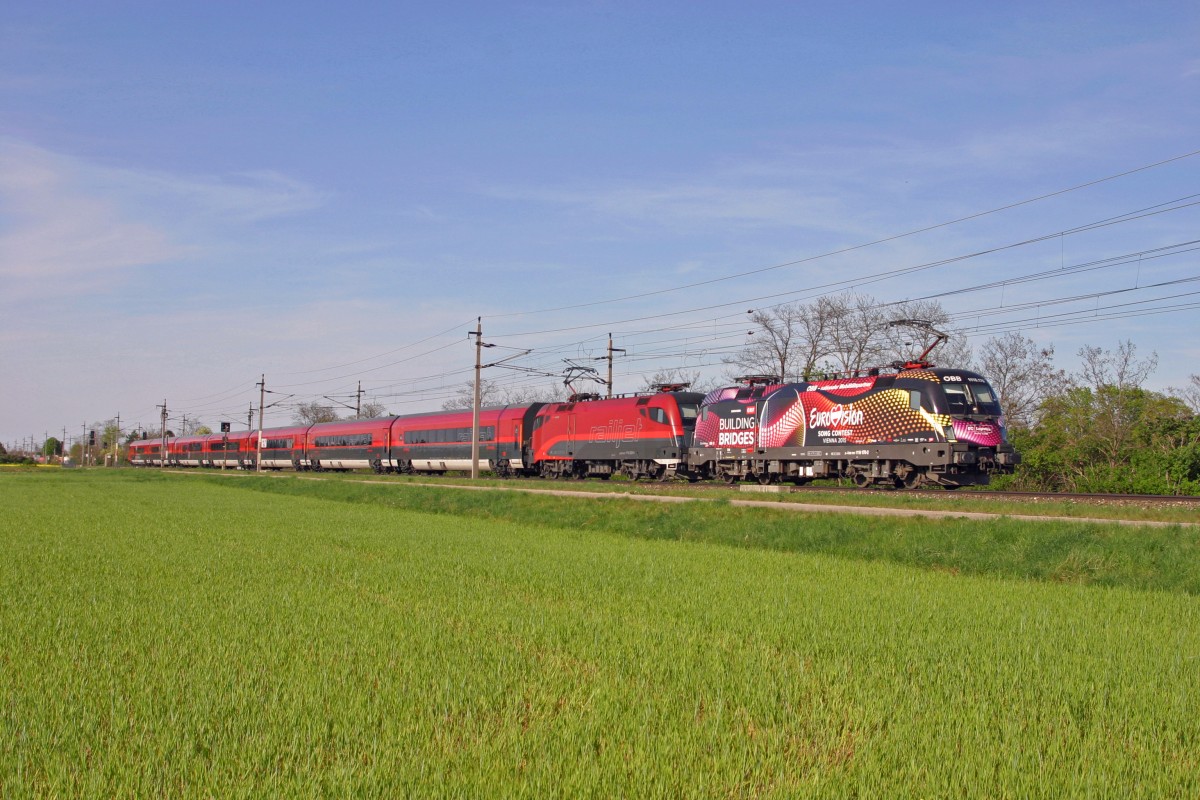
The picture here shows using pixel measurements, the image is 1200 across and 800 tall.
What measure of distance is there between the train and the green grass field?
43.3ft

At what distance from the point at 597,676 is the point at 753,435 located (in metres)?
29.2

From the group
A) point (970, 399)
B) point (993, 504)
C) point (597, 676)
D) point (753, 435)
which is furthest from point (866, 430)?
point (597, 676)

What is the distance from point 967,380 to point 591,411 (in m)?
19.6

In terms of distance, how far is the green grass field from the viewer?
5.42 metres

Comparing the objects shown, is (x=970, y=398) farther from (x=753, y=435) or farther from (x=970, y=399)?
(x=753, y=435)

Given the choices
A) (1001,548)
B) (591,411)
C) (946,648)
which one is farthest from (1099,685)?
(591,411)

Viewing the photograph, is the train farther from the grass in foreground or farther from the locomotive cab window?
the grass in foreground

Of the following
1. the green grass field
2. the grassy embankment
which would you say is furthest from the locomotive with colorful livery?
the green grass field

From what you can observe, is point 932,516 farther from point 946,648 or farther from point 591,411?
point 591,411

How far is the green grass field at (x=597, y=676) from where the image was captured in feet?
17.8

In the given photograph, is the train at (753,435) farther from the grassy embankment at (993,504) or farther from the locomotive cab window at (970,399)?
the grassy embankment at (993,504)

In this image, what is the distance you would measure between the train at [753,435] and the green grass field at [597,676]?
13.2 meters

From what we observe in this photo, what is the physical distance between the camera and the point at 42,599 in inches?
440

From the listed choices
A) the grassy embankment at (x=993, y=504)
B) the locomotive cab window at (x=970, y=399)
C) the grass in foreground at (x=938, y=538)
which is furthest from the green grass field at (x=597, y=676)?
the locomotive cab window at (x=970, y=399)
